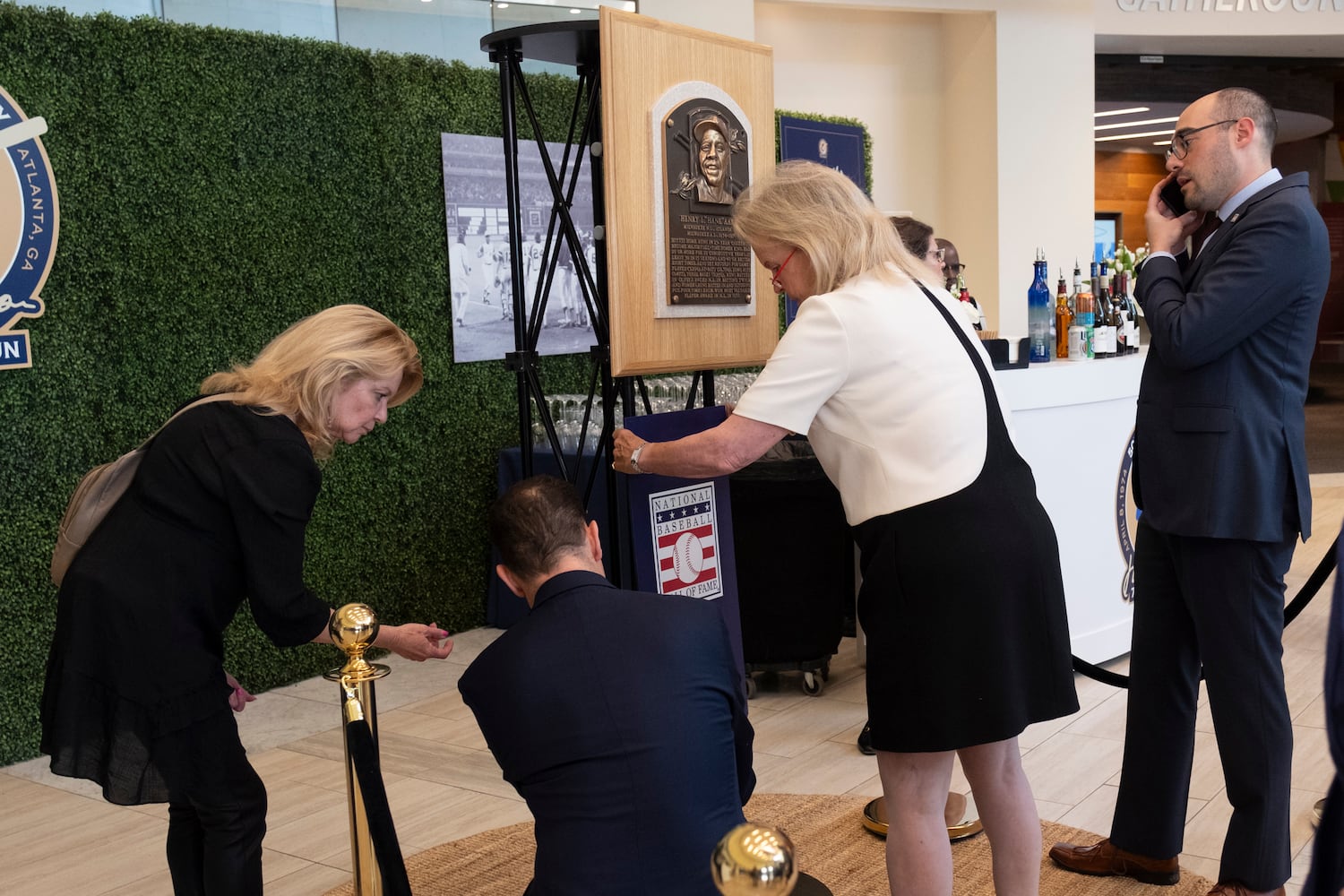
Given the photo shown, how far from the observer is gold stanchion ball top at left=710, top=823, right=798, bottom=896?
1066 millimetres

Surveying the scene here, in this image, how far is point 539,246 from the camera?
6359 millimetres

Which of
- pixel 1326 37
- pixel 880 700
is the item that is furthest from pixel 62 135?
pixel 1326 37

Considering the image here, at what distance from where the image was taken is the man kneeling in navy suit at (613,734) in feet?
5.80

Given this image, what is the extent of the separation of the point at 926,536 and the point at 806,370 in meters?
0.38

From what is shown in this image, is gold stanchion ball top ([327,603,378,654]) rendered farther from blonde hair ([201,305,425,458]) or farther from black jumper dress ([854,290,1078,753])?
black jumper dress ([854,290,1078,753])

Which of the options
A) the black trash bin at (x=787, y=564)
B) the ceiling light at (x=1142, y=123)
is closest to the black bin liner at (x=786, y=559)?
the black trash bin at (x=787, y=564)

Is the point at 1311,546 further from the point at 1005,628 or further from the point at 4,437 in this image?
the point at 4,437

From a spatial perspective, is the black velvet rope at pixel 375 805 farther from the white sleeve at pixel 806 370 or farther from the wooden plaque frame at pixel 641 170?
the wooden plaque frame at pixel 641 170

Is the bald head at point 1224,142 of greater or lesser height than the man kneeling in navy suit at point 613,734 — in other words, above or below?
above

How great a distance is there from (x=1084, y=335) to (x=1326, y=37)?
7.65 metres

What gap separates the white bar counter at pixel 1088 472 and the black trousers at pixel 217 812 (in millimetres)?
2973

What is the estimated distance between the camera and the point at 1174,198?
295 centimetres

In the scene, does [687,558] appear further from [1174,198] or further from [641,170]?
[1174,198]

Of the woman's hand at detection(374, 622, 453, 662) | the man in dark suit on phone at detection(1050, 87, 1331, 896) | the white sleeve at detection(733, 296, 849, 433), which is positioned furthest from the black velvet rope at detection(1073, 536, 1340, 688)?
the woman's hand at detection(374, 622, 453, 662)
